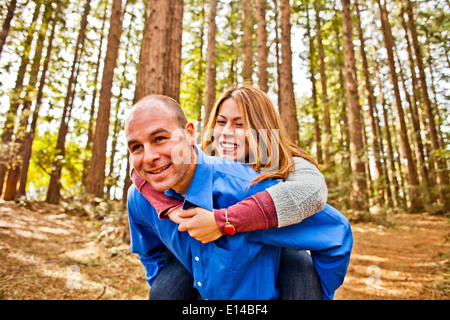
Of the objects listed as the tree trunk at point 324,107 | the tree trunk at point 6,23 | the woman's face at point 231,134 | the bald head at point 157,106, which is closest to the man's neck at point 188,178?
the bald head at point 157,106

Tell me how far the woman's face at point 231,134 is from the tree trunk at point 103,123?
28.3 ft

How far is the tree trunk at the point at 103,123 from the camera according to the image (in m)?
9.66

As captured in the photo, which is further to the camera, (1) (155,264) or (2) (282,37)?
(2) (282,37)

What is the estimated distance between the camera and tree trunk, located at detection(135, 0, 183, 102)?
472 centimetres

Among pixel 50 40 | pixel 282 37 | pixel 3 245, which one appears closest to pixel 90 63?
pixel 50 40

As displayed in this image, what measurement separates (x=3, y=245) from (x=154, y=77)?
429cm

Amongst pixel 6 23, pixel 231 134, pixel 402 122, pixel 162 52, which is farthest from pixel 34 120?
pixel 402 122

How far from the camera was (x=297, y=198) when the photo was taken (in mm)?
1431

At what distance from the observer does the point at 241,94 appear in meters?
2.06

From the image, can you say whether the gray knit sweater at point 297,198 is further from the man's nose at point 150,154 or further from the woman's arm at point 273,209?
the man's nose at point 150,154

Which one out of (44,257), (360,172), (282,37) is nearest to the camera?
(44,257)

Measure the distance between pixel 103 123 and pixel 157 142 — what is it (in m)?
9.22

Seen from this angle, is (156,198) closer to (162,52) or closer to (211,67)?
(162,52)
